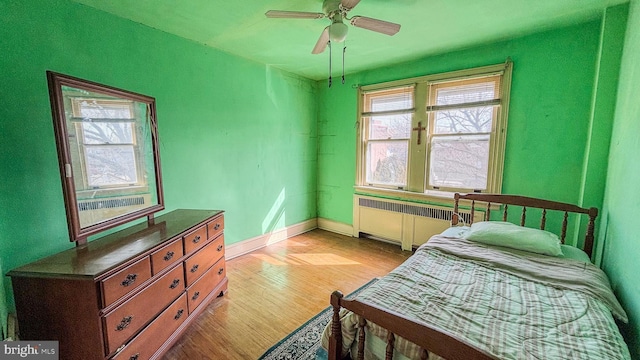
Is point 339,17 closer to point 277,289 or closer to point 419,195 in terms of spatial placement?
point 419,195

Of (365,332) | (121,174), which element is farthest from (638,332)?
(121,174)

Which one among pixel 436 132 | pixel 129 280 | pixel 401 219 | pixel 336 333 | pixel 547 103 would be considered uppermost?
pixel 547 103

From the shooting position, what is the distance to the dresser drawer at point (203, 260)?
193 cm

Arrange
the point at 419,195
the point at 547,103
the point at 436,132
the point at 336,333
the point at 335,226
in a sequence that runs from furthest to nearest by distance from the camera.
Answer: the point at 335,226 < the point at 419,195 < the point at 436,132 < the point at 547,103 < the point at 336,333

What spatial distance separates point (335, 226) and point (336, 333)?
3121 mm

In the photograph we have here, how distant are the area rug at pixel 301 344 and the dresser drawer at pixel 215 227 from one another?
3.45ft

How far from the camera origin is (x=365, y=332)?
44.3 inches

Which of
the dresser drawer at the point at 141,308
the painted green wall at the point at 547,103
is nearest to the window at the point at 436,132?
the painted green wall at the point at 547,103

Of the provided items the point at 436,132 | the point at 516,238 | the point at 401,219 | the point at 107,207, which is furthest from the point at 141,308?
the point at 436,132

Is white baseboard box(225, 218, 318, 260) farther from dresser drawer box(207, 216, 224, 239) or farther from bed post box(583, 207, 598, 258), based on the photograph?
bed post box(583, 207, 598, 258)

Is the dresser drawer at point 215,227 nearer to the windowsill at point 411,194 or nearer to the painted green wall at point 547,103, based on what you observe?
the windowsill at point 411,194

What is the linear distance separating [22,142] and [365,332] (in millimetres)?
2431

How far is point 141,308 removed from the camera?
150 cm

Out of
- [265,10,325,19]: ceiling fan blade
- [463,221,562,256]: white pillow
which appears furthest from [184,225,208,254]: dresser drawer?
[463,221,562,256]: white pillow
